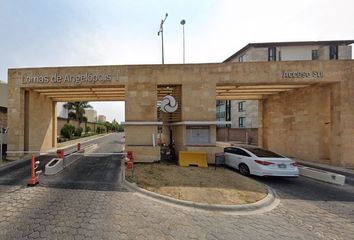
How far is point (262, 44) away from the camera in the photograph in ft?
114

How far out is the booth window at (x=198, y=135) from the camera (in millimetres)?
12758

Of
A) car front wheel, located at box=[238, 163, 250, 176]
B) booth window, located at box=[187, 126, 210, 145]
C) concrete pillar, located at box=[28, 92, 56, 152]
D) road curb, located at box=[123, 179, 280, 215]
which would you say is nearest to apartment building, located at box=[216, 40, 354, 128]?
booth window, located at box=[187, 126, 210, 145]

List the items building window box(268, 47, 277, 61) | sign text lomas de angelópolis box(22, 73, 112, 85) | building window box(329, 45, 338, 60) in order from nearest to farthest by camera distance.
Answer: sign text lomas de angelópolis box(22, 73, 112, 85)
building window box(268, 47, 277, 61)
building window box(329, 45, 338, 60)

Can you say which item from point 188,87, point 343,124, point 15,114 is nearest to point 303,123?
point 343,124

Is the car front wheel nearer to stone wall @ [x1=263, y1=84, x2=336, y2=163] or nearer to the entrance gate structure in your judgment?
the entrance gate structure

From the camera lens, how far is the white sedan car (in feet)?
29.7

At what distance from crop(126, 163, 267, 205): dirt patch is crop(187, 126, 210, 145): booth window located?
278cm

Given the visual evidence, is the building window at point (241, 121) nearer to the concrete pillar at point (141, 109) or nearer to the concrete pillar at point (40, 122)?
the concrete pillar at point (141, 109)

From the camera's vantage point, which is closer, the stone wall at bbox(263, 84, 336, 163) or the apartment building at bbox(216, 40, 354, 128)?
the stone wall at bbox(263, 84, 336, 163)

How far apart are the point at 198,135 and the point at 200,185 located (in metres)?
5.22

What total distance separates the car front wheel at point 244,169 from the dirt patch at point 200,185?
1038 millimetres

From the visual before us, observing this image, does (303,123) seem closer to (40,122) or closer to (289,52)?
(40,122)

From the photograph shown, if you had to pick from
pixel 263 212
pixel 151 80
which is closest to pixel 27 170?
pixel 151 80

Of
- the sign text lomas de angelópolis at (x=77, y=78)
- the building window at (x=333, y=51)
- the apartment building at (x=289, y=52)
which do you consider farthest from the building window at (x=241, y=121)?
the sign text lomas de angelópolis at (x=77, y=78)
